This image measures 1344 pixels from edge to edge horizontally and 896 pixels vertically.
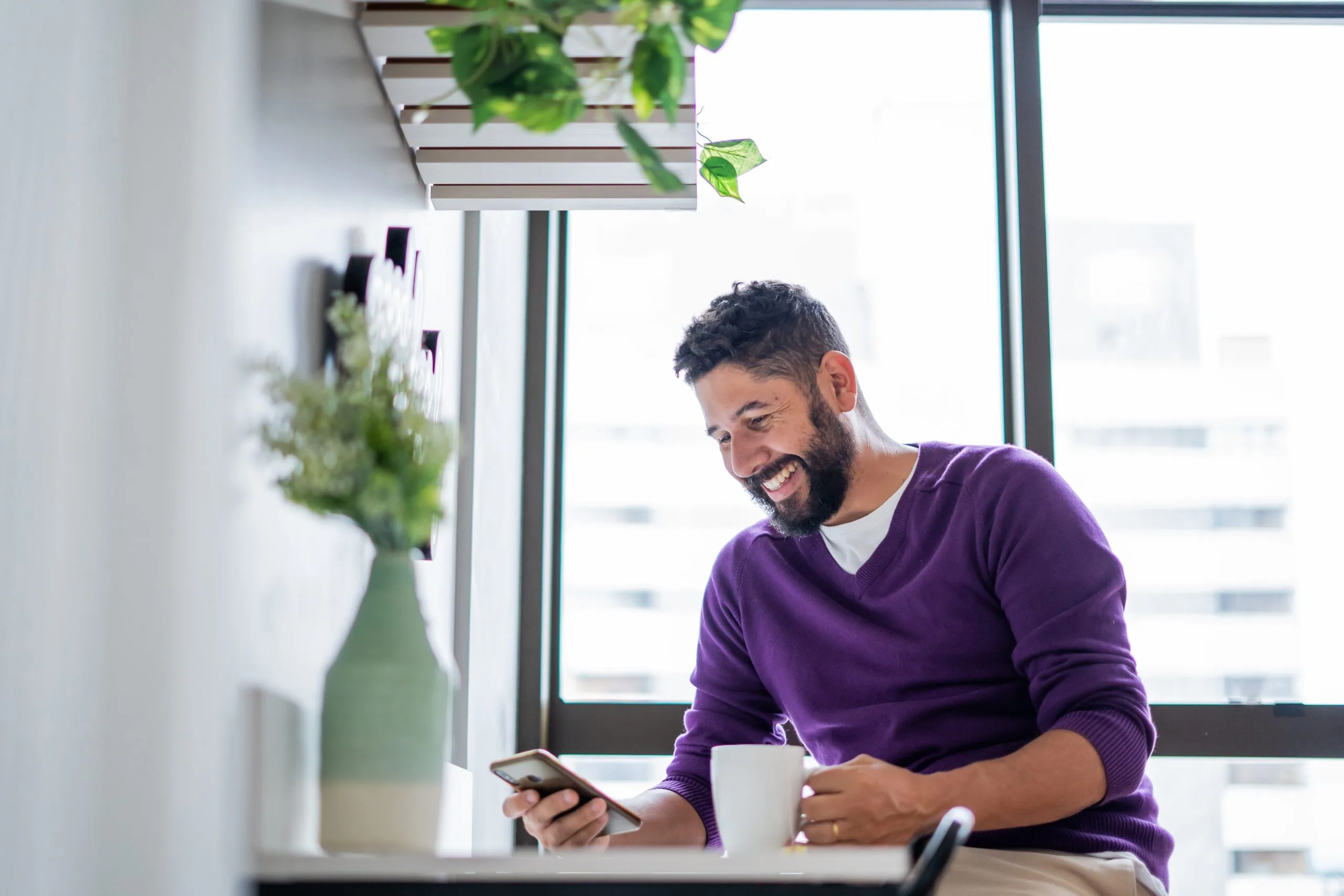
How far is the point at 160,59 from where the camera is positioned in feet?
2.82

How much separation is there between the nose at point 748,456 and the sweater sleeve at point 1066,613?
1.08 feet

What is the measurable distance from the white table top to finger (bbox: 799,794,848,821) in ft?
0.84

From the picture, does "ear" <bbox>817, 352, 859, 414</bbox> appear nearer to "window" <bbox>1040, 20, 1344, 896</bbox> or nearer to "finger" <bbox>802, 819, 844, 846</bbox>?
"window" <bbox>1040, 20, 1344, 896</bbox>

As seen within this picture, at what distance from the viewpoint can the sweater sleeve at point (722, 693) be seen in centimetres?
188

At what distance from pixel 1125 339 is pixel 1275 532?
457 mm

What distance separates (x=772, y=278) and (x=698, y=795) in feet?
3.61

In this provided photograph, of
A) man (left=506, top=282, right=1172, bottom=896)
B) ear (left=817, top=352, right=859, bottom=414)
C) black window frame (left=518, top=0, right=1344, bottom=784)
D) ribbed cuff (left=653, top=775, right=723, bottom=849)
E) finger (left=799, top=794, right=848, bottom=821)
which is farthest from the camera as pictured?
black window frame (left=518, top=0, right=1344, bottom=784)

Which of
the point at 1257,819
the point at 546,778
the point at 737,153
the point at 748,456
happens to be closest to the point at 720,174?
the point at 737,153

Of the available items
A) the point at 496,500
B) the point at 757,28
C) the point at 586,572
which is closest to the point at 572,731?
the point at 586,572

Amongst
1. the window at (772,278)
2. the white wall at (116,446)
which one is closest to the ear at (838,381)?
the window at (772,278)

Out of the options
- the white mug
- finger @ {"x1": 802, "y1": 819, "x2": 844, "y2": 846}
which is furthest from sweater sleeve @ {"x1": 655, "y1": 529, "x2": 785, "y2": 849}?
the white mug

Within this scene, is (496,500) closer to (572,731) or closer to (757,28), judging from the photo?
(572,731)

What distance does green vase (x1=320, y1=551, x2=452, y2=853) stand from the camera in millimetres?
930

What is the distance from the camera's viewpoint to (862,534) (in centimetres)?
183
